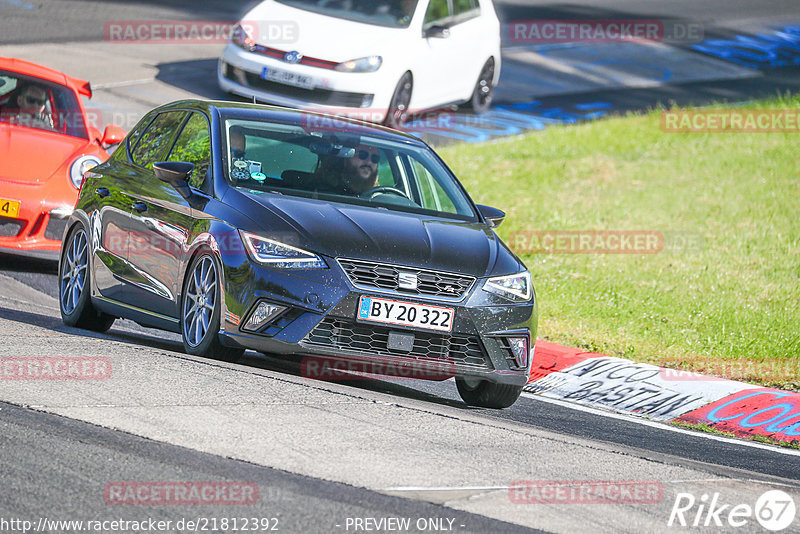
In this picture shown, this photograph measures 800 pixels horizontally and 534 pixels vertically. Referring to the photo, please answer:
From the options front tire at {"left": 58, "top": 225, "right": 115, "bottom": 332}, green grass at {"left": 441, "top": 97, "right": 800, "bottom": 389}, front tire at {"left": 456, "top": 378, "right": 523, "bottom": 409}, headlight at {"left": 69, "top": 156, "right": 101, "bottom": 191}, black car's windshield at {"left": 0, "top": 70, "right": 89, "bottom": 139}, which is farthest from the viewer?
black car's windshield at {"left": 0, "top": 70, "right": 89, "bottom": 139}

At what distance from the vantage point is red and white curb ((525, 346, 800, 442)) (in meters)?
9.04

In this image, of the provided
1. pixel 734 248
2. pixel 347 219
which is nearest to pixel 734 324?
pixel 734 248

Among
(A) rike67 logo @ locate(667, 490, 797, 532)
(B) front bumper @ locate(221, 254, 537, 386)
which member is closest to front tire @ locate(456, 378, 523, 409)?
(B) front bumper @ locate(221, 254, 537, 386)

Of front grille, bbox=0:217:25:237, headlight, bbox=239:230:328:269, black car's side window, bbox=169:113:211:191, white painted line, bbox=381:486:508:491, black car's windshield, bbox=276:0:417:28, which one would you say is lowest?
front grille, bbox=0:217:25:237

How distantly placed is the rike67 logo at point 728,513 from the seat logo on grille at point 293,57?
454 inches

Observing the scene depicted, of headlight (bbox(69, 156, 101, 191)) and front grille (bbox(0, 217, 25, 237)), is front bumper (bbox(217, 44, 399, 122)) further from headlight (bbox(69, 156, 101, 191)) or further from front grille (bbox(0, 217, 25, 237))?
front grille (bbox(0, 217, 25, 237))

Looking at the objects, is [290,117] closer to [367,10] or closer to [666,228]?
[666,228]

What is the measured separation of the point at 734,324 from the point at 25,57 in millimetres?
11801

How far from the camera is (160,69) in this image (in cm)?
2017

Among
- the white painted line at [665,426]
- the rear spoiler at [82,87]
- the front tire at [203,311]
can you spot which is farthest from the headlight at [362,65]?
the front tire at [203,311]

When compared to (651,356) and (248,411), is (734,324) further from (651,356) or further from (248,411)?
(248,411)

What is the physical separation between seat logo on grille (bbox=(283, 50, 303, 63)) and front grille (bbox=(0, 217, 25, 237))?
619 centimetres

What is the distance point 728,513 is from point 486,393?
2.83m

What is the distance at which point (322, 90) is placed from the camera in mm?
16750
